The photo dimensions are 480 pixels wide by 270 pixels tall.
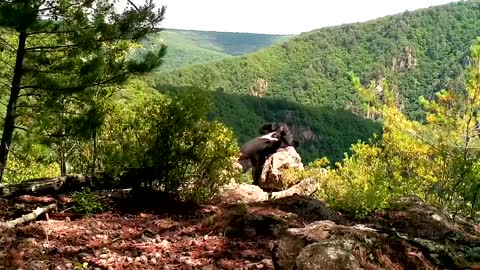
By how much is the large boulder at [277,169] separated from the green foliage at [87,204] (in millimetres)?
17989

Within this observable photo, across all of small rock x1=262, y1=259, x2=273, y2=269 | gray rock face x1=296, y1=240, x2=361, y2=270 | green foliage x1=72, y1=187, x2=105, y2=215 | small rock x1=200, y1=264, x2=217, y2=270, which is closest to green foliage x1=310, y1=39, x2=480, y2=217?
green foliage x1=72, y1=187, x2=105, y2=215

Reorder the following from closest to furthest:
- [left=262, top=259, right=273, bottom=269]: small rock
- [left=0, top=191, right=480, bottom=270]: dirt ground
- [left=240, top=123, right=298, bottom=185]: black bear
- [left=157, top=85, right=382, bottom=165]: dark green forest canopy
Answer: [left=262, top=259, right=273, bottom=269]: small rock → [left=0, top=191, right=480, bottom=270]: dirt ground → [left=240, top=123, right=298, bottom=185]: black bear → [left=157, top=85, right=382, bottom=165]: dark green forest canopy

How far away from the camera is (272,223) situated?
17.9 ft

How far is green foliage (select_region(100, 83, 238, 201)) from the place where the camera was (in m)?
7.34

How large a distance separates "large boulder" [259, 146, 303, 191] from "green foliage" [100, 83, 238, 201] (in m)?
16.7

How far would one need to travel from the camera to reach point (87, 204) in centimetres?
649

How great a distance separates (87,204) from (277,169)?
19.1 meters

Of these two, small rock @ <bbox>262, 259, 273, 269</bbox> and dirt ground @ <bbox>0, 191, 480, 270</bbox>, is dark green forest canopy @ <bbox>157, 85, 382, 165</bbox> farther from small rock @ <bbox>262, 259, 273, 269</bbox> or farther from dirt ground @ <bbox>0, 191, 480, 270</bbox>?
small rock @ <bbox>262, 259, 273, 269</bbox>

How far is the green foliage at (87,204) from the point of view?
6387 millimetres

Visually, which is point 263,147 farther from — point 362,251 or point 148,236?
point 362,251

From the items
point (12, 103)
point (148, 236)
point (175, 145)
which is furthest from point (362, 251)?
point (12, 103)

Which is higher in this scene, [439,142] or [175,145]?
Result: [175,145]

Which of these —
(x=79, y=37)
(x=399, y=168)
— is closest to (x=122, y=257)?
(x=79, y=37)

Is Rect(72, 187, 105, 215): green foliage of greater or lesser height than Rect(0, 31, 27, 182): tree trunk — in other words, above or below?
below
